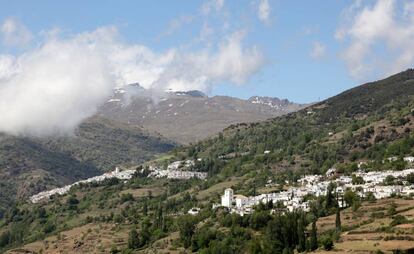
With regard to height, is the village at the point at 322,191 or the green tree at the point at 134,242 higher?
the village at the point at 322,191

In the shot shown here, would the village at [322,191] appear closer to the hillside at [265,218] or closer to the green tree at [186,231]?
the hillside at [265,218]

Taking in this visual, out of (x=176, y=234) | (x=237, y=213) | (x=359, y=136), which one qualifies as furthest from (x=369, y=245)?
(x=359, y=136)

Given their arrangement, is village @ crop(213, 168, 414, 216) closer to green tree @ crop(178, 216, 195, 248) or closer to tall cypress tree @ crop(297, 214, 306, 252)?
green tree @ crop(178, 216, 195, 248)

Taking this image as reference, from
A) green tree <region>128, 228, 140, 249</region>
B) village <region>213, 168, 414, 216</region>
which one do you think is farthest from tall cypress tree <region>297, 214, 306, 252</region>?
green tree <region>128, 228, 140, 249</region>

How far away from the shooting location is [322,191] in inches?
5354

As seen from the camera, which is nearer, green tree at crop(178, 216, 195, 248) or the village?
green tree at crop(178, 216, 195, 248)

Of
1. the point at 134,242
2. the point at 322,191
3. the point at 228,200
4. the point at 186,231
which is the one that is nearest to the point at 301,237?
the point at 186,231

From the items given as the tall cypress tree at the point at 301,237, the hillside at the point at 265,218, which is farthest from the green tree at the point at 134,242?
the tall cypress tree at the point at 301,237

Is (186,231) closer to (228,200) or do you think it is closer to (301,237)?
(228,200)

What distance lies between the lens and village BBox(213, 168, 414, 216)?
410 ft

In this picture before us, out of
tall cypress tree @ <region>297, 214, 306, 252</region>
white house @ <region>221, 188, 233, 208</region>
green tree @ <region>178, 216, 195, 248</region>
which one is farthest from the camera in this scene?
white house @ <region>221, 188, 233, 208</region>

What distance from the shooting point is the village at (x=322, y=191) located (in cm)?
12506

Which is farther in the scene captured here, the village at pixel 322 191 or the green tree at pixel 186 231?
the village at pixel 322 191

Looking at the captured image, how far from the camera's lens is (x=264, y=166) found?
198m
